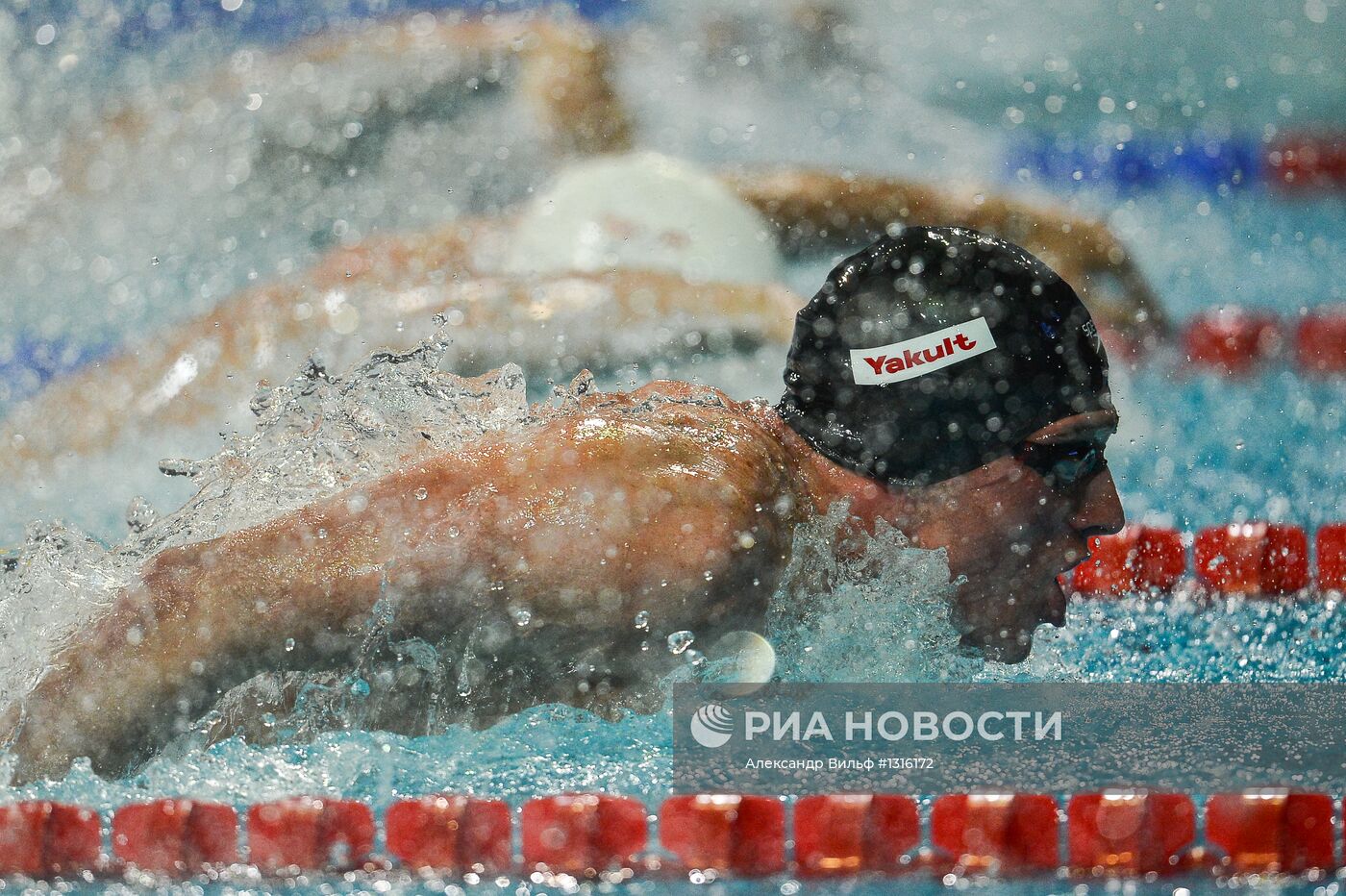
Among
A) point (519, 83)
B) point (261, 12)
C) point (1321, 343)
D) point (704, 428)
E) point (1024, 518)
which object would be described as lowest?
point (1321, 343)

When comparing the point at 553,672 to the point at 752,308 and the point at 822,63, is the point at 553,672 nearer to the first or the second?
the point at 752,308

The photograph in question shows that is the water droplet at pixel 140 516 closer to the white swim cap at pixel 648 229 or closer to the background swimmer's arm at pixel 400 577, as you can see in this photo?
the background swimmer's arm at pixel 400 577

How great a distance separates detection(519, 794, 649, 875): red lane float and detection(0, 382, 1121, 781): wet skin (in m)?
0.18

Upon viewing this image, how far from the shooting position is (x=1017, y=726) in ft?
5.54

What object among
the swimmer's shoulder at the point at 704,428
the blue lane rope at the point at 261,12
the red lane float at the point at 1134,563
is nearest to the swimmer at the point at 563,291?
the blue lane rope at the point at 261,12

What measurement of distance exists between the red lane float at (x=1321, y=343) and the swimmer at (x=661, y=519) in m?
4.00

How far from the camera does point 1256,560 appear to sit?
2693 mm

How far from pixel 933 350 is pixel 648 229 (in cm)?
370

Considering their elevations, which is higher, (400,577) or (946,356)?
(946,356)

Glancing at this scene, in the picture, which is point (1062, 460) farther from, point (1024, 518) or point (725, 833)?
point (725, 833)

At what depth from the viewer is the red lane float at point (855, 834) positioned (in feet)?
4.87

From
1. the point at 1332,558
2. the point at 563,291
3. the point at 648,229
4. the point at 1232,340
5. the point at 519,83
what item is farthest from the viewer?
the point at 519,83

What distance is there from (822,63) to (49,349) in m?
4.24

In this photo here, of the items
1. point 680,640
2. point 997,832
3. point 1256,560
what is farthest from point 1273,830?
point 1256,560
